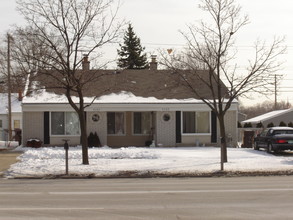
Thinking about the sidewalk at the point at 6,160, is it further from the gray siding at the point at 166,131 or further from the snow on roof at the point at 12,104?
the snow on roof at the point at 12,104

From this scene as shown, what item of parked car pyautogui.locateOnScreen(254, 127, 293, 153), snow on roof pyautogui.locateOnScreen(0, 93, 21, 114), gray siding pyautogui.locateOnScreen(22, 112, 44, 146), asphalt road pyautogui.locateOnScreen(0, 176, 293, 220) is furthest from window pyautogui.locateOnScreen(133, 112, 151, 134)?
snow on roof pyautogui.locateOnScreen(0, 93, 21, 114)

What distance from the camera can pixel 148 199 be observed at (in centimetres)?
1219

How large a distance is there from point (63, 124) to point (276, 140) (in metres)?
12.9

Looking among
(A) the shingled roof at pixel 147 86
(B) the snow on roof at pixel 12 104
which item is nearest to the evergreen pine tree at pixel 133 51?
(B) the snow on roof at pixel 12 104

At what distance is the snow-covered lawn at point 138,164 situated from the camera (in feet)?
63.4

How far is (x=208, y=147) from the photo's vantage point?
32281 millimetres

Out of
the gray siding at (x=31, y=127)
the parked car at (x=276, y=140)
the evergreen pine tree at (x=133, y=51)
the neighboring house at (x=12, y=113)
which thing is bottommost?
the parked car at (x=276, y=140)

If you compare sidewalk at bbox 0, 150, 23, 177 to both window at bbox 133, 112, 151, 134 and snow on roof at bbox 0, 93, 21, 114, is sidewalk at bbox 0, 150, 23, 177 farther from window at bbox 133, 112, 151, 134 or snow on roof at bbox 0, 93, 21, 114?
snow on roof at bbox 0, 93, 21, 114

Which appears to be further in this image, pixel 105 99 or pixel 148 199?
pixel 105 99

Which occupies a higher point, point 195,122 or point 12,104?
point 12,104

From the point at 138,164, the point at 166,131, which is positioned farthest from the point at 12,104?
the point at 138,164

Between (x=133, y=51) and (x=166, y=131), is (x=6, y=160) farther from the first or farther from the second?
(x=133, y=51)

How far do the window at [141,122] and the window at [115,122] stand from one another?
0.83 metres

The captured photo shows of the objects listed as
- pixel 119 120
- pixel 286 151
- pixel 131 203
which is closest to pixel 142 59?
pixel 119 120
